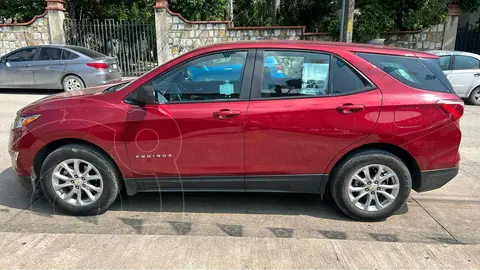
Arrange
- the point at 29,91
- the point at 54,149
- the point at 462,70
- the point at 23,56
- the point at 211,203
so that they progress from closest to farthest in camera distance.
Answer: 1. the point at 54,149
2. the point at 211,203
3. the point at 462,70
4. the point at 23,56
5. the point at 29,91

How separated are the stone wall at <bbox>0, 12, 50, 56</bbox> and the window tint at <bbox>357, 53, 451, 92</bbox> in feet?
45.2

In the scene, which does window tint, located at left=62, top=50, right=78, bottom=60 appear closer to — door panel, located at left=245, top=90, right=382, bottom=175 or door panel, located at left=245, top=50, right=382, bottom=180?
door panel, located at left=245, top=50, right=382, bottom=180

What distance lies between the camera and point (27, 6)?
49.7 feet

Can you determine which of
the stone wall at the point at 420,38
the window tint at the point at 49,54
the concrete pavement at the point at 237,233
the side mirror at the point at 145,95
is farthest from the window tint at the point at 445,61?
the window tint at the point at 49,54

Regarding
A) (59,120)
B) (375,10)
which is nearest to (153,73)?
(59,120)

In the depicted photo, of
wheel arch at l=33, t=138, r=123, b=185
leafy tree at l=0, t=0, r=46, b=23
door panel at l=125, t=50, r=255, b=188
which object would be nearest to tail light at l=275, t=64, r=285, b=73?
door panel at l=125, t=50, r=255, b=188

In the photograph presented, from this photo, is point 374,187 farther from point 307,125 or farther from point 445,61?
point 445,61

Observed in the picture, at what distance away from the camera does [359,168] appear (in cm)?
342

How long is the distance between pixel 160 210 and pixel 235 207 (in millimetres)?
784

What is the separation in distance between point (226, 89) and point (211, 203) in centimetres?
131

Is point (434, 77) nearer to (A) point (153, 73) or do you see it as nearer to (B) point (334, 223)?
(B) point (334, 223)

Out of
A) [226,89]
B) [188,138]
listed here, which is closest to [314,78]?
[226,89]

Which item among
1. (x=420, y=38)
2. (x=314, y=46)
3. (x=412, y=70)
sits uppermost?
(x=420, y=38)

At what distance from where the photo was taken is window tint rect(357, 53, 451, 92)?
340 cm
